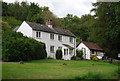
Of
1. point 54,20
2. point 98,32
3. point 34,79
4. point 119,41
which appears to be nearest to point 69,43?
point 98,32

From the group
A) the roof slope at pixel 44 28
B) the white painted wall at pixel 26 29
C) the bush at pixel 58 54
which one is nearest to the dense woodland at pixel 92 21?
the white painted wall at pixel 26 29

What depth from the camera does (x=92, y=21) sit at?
49.3 metres

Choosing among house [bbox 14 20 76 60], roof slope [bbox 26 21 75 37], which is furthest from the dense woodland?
roof slope [bbox 26 21 75 37]

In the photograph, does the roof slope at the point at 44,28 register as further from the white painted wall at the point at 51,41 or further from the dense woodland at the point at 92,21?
the dense woodland at the point at 92,21

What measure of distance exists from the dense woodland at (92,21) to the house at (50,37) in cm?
336

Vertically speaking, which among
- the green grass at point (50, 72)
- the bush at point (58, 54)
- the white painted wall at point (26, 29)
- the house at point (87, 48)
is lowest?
the green grass at point (50, 72)

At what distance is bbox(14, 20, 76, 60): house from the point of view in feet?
137

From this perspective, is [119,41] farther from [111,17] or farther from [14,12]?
[14,12]

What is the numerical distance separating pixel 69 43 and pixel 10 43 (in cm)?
2098

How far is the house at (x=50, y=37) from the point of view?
41.7 metres

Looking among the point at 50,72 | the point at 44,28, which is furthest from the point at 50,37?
the point at 50,72

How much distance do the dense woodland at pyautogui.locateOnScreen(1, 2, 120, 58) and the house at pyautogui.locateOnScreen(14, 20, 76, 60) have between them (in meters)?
3.36

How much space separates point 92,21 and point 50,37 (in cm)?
1007

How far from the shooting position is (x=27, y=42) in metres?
32.9
